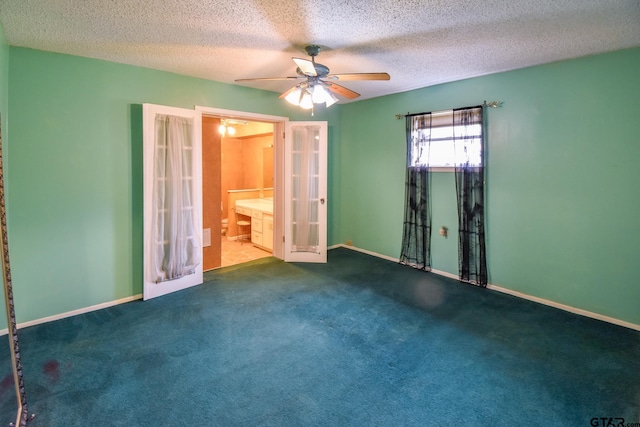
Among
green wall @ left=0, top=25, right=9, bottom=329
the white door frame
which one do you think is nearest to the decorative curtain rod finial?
the white door frame

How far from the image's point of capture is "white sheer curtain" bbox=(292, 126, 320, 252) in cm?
491

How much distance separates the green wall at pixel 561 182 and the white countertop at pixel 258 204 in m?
2.82

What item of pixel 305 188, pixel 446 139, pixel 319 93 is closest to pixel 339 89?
pixel 319 93

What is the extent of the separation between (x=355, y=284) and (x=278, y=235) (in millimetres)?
1651

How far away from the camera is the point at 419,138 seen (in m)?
4.51

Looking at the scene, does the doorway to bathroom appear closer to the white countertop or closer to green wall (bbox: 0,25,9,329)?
the white countertop

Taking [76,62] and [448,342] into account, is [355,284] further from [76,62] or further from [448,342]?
[76,62]

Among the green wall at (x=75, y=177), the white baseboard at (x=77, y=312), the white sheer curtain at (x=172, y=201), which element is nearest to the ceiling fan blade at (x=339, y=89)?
the white sheer curtain at (x=172, y=201)

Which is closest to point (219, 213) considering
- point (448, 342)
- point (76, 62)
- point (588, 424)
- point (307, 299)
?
point (307, 299)

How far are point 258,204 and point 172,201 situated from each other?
2.70 metres

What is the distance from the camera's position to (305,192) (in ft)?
16.3

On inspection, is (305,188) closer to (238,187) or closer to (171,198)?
(171,198)

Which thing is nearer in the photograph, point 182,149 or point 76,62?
point 76,62

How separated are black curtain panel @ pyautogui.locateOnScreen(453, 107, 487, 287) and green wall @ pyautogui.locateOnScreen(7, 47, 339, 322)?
344cm
